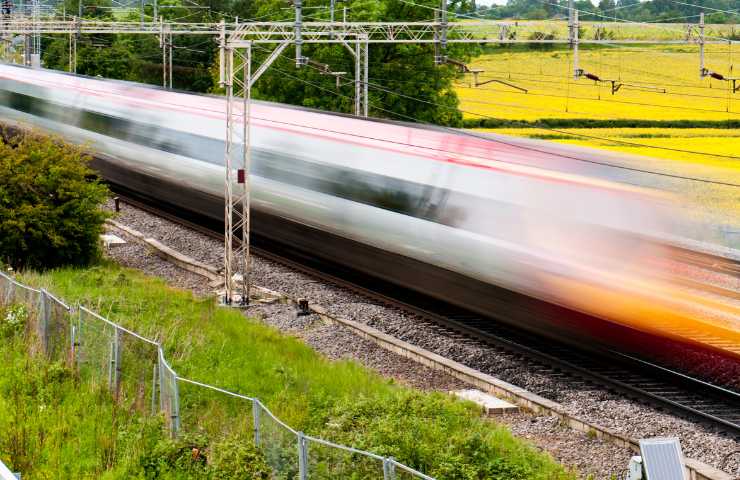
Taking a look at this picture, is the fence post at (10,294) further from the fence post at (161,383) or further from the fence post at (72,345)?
the fence post at (161,383)

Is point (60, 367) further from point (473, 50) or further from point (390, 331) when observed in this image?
point (473, 50)

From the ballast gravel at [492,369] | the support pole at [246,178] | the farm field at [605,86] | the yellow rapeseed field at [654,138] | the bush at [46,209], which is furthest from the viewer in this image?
the farm field at [605,86]

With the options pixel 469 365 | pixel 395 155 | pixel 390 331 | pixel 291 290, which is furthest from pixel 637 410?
pixel 291 290

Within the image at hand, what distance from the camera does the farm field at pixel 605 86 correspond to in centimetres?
5653

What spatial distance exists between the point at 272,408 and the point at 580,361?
17.4ft

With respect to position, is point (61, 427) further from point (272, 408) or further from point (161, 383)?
point (272, 408)

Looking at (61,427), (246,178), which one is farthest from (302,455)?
(246,178)

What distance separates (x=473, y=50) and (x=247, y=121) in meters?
37.5

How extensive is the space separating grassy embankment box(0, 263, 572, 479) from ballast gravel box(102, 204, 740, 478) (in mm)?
634

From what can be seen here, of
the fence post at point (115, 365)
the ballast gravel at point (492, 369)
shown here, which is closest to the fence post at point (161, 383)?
the fence post at point (115, 365)

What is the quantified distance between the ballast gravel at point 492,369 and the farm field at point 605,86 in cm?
3340

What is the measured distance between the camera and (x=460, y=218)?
54.9 feet

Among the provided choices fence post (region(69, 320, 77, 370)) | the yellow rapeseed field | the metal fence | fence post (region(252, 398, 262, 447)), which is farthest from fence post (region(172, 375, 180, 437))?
the yellow rapeseed field

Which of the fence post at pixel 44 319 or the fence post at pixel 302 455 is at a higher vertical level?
the fence post at pixel 302 455
